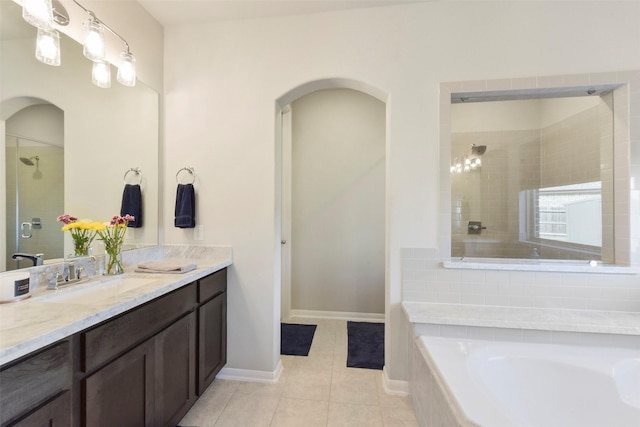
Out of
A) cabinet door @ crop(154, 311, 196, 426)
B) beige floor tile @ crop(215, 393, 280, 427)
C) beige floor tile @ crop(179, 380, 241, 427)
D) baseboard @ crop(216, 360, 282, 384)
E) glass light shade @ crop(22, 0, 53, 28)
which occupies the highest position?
glass light shade @ crop(22, 0, 53, 28)

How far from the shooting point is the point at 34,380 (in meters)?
0.82

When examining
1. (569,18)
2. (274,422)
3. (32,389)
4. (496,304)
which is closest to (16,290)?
(32,389)

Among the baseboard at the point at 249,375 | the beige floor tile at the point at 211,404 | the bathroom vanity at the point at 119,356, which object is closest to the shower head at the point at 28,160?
the bathroom vanity at the point at 119,356

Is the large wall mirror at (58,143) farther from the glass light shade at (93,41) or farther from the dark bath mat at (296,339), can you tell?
the dark bath mat at (296,339)

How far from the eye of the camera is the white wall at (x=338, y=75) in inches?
70.0

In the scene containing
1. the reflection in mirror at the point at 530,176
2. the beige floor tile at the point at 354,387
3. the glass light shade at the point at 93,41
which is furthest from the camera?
the reflection in mirror at the point at 530,176

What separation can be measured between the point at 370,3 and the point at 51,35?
6.21ft

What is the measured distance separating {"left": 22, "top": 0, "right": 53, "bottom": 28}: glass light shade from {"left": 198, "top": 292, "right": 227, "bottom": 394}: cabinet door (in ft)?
5.43

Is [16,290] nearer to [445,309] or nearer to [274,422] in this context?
[274,422]

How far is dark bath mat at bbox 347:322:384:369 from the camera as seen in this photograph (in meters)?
2.22

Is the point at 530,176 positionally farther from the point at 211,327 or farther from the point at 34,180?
the point at 34,180

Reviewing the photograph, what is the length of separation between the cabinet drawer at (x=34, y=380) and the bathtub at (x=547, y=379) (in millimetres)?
1473

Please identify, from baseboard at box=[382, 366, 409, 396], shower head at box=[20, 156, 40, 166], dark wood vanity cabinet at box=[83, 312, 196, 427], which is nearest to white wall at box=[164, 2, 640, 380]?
baseboard at box=[382, 366, 409, 396]

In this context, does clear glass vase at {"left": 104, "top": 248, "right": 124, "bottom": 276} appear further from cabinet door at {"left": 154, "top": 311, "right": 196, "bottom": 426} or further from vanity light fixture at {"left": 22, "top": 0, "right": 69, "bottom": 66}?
vanity light fixture at {"left": 22, "top": 0, "right": 69, "bottom": 66}
